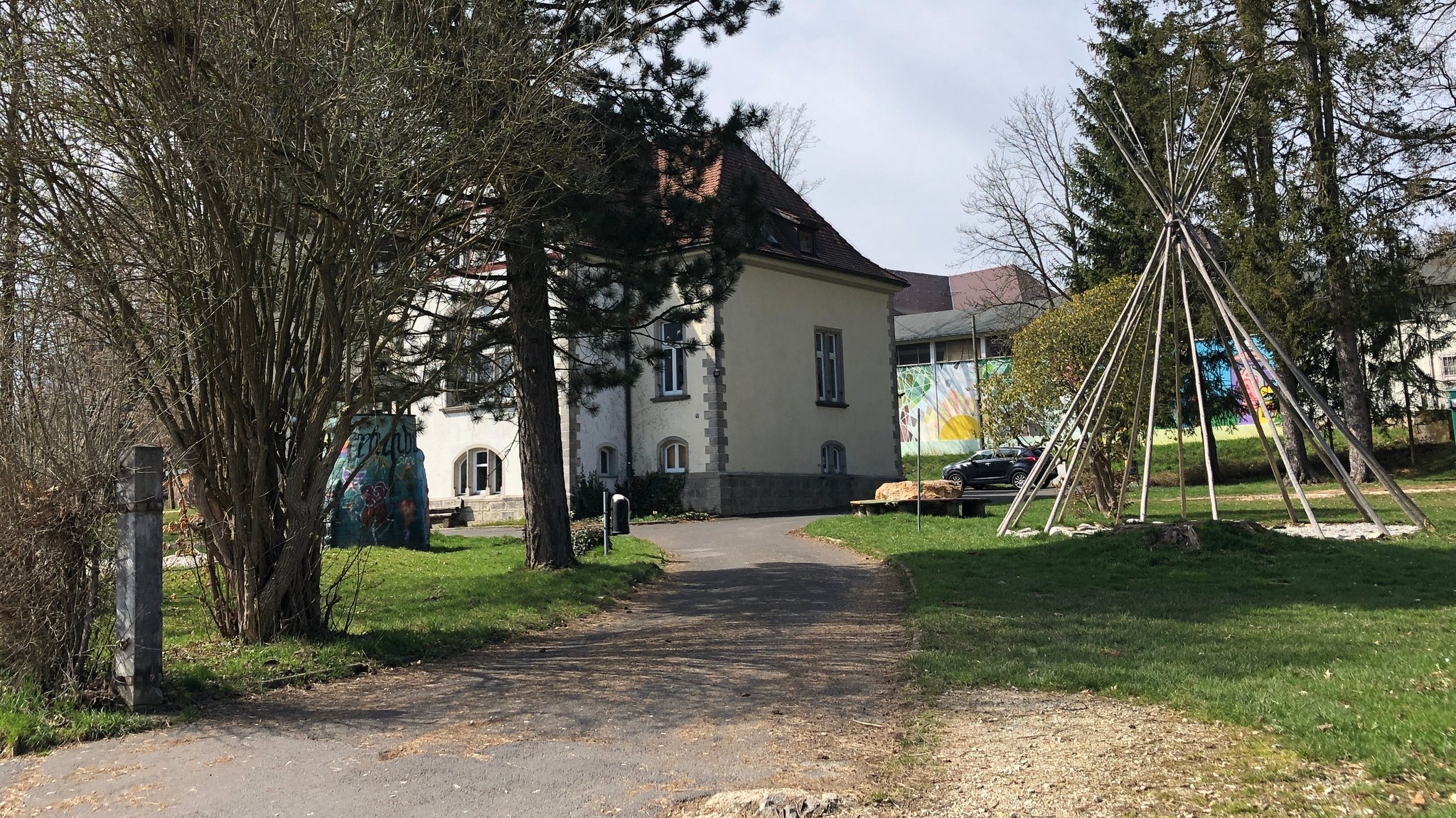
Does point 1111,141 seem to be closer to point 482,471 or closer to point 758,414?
point 758,414

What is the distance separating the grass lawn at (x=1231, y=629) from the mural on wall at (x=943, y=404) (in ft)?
111

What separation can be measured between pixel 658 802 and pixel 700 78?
10.8 m

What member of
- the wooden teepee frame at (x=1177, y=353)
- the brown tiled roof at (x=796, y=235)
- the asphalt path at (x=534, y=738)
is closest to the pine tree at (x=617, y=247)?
the asphalt path at (x=534, y=738)

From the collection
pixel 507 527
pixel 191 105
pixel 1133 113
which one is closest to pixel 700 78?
pixel 191 105

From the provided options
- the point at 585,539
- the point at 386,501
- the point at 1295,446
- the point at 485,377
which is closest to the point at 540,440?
the point at 485,377

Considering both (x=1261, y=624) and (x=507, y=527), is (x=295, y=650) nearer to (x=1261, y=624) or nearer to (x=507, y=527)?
(x=1261, y=624)

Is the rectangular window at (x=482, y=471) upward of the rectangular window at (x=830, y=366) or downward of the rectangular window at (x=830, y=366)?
downward

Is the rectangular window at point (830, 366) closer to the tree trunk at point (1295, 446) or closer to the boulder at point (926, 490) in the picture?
the boulder at point (926, 490)

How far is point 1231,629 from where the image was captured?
9719mm

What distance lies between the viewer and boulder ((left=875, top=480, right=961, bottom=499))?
2412cm

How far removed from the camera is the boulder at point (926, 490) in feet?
79.2

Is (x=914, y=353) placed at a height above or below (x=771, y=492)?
above

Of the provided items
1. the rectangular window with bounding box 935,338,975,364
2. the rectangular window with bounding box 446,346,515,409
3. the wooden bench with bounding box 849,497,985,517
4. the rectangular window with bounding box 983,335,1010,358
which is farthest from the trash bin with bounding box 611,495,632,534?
the rectangular window with bounding box 935,338,975,364

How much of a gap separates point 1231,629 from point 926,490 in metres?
14.4
